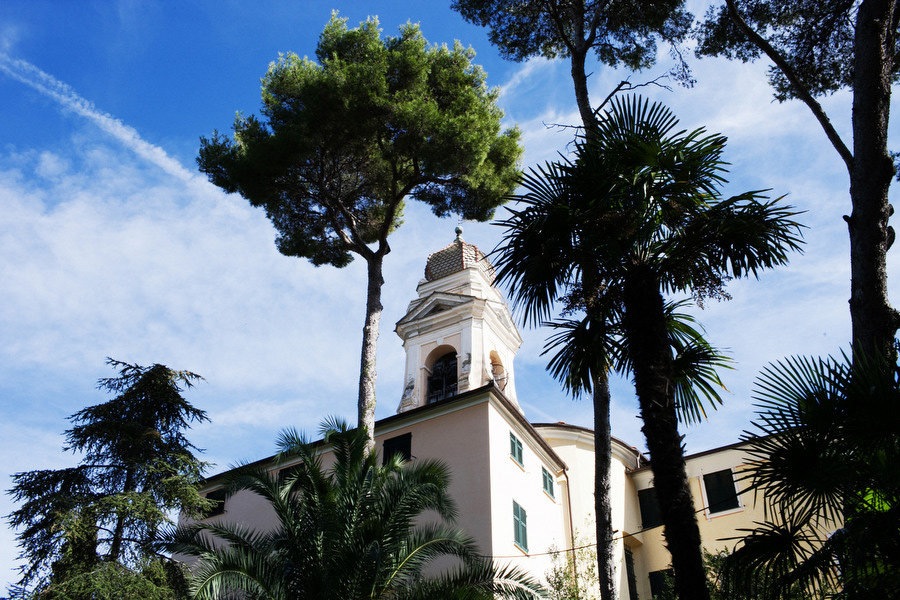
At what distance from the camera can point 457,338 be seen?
3159 cm

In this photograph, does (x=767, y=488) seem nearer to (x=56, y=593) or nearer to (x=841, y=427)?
(x=841, y=427)

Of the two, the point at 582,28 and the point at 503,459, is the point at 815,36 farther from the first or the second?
the point at 503,459

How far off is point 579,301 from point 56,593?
10.7 metres

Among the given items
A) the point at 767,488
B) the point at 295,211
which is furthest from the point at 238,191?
the point at 767,488

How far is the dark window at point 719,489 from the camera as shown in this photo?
80.6ft

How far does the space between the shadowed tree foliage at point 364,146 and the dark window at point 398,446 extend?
4788 mm

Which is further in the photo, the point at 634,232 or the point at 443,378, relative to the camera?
the point at 443,378

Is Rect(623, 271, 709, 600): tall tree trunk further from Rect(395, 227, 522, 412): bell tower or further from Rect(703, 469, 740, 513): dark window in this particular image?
Rect(395, 227, 522, 412): bell tower

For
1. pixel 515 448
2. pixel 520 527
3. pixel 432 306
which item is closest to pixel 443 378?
pixel 432 306

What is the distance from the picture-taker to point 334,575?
486 inches

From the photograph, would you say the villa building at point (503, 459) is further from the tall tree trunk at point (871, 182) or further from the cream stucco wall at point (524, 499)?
the tall tree trunk at point (871, 182)

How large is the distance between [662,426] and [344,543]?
259 inches

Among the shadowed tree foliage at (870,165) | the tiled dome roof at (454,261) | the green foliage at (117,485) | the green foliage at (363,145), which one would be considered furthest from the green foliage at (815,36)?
the tiled dome roof at (454,261)

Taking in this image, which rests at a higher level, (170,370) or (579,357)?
(170,370)
